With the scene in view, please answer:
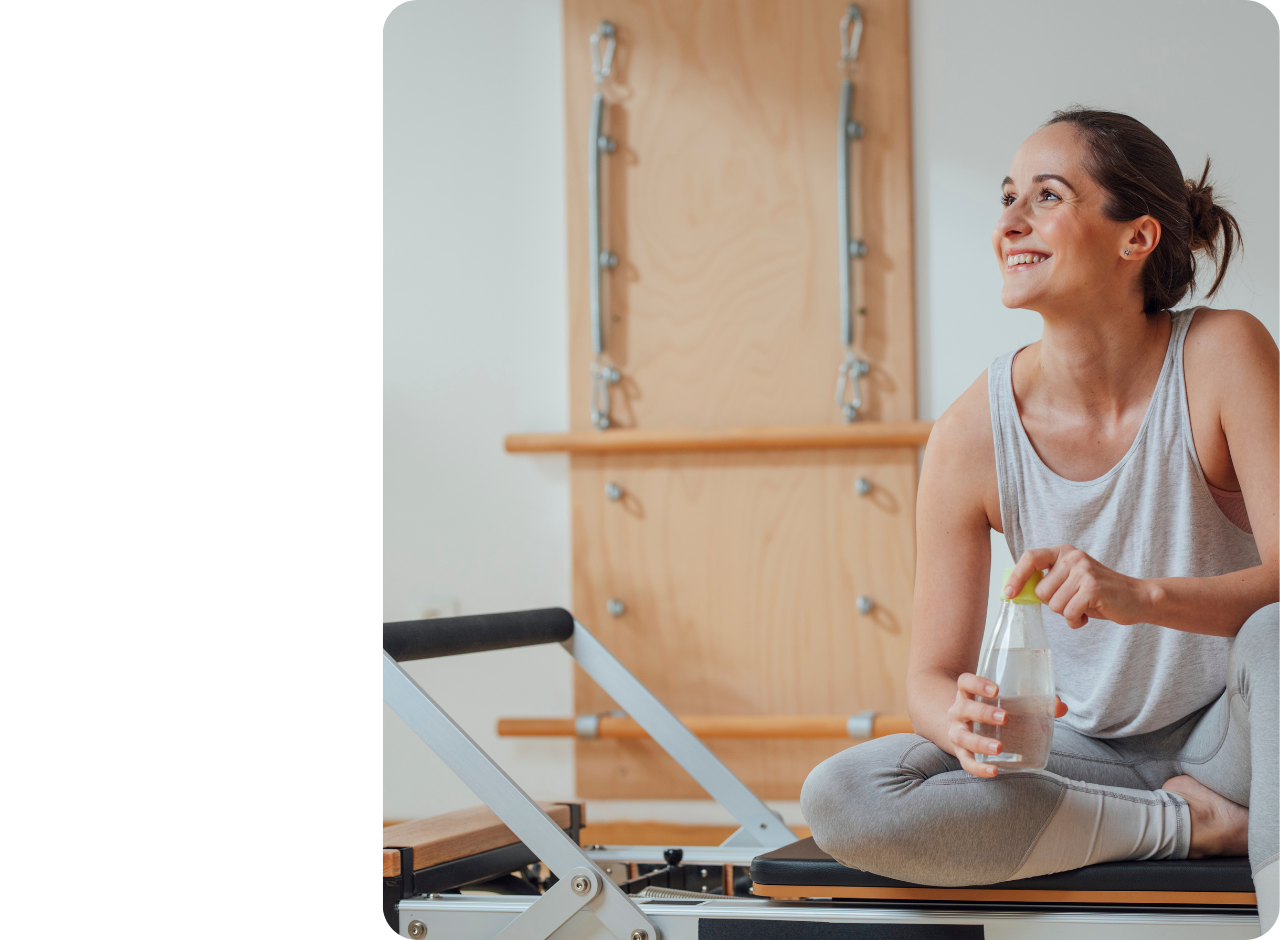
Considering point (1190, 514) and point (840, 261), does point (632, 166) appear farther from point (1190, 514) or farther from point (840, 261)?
point (1190, 514)

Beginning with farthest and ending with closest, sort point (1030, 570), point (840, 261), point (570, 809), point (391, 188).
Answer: point (391, 188)
point (840, 261)
point (570, 809)
point (1030, 570)

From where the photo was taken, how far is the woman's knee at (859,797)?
105 centimetres

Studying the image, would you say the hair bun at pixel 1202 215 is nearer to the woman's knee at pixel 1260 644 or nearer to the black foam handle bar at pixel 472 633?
the woman's knee at pixel 1260 644

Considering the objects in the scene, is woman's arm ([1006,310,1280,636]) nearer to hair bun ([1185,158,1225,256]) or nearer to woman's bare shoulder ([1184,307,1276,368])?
woman's bare shoulder ([1184,307,1276,368])

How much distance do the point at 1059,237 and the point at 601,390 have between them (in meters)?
1.18

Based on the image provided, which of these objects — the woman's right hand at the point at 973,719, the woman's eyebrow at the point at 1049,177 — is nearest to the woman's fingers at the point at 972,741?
the woman's right hand at the point at 973,719

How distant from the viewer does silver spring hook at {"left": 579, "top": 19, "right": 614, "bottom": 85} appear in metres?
2.26

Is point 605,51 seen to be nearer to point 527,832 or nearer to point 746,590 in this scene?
point 746,590

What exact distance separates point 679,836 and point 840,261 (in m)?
1.09

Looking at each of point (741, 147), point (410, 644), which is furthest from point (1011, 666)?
point (741, 147)

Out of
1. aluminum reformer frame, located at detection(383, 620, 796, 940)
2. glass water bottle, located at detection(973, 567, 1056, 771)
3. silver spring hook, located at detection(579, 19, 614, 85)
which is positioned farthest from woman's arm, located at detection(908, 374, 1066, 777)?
silver spring hook, located at detection(579, 19, 614, 85)

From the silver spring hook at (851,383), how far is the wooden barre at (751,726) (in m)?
0.53

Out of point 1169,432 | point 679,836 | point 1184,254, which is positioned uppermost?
point 1184,254

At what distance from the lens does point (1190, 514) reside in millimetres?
1147
